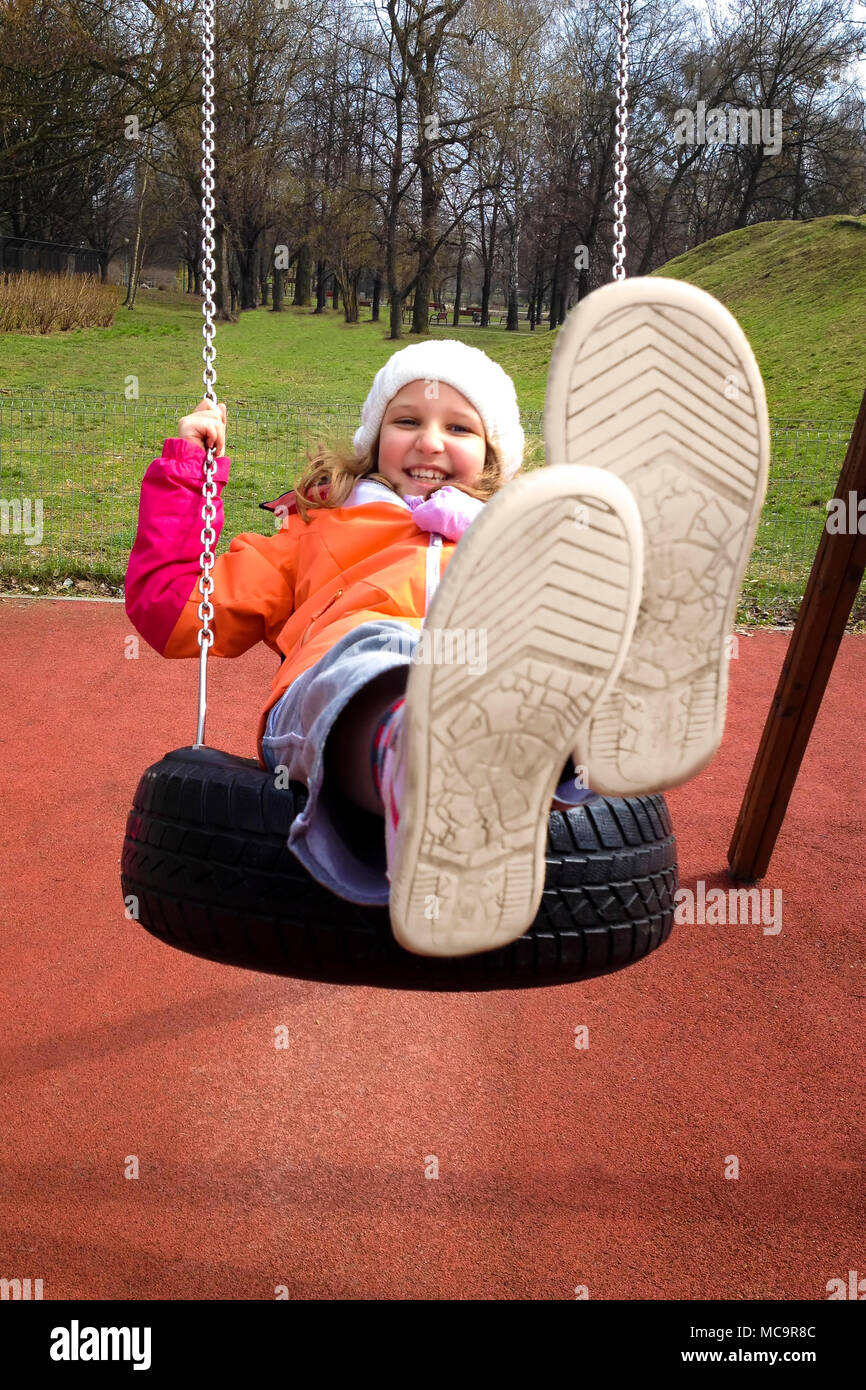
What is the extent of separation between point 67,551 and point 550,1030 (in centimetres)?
495

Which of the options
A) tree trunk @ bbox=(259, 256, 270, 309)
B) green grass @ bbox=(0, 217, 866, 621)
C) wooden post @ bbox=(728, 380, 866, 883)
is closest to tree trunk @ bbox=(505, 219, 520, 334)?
green grass @ bbox=(0, 217, 866, 621)

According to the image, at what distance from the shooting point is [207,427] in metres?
2.00

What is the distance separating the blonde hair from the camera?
2205 mm

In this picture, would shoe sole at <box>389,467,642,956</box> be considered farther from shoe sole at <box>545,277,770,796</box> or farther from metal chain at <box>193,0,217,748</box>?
metal chain at <box>193,0,217,748</box>

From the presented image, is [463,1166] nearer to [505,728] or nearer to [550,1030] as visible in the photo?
[550,1030]

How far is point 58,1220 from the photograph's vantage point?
2.23 meters

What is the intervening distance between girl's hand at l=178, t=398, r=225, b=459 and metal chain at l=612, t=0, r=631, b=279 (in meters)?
0.77

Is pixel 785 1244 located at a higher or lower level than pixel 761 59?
lower

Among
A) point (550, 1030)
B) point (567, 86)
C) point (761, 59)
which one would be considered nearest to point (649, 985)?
point (550, 1030)

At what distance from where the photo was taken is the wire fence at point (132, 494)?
21.8 feet

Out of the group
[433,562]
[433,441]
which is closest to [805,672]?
[433,441]

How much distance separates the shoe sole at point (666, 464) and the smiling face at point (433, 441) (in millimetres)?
859

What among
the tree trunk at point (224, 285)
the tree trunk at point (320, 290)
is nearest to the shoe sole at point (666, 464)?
the tree trunk at point (224, 285)

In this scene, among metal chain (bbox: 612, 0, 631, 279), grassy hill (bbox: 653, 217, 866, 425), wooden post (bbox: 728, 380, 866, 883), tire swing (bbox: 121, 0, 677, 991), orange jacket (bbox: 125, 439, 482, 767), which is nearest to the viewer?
metal chain (bbox: 612, 0, 631, 279)
